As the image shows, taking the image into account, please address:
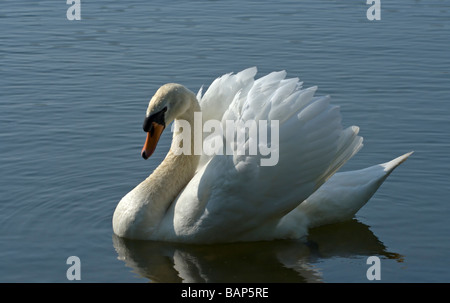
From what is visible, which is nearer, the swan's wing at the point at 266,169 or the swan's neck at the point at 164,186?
the swan's wing at the point at 266,169

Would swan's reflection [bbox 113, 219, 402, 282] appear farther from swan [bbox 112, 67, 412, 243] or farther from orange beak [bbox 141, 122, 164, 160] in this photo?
orange beak [bbox 141, 122, 164, 160]

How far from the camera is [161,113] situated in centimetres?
903

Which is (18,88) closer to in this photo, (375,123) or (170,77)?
(170,77)

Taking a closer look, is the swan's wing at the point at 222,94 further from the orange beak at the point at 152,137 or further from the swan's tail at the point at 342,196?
the swan's tail at the point at 342,196

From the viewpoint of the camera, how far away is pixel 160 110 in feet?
29.5

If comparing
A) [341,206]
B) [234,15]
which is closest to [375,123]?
[341,206]

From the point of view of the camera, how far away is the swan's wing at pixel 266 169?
28.0 ft

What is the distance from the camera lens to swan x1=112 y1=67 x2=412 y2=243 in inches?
338

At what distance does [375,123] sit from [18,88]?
5614 millimetres

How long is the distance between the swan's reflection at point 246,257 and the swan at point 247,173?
107 millimetres

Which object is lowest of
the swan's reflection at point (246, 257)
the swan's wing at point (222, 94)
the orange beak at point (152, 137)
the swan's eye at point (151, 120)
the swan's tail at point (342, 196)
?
the swan's reflection at point (246, 257)

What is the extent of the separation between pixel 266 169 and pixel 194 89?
5225mm

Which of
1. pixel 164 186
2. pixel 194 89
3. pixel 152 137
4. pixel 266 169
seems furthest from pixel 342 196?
pixel 194 89

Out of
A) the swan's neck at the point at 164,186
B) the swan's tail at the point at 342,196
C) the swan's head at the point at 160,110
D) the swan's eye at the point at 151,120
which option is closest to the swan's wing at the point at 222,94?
the swan's neck at the point at 164,186
